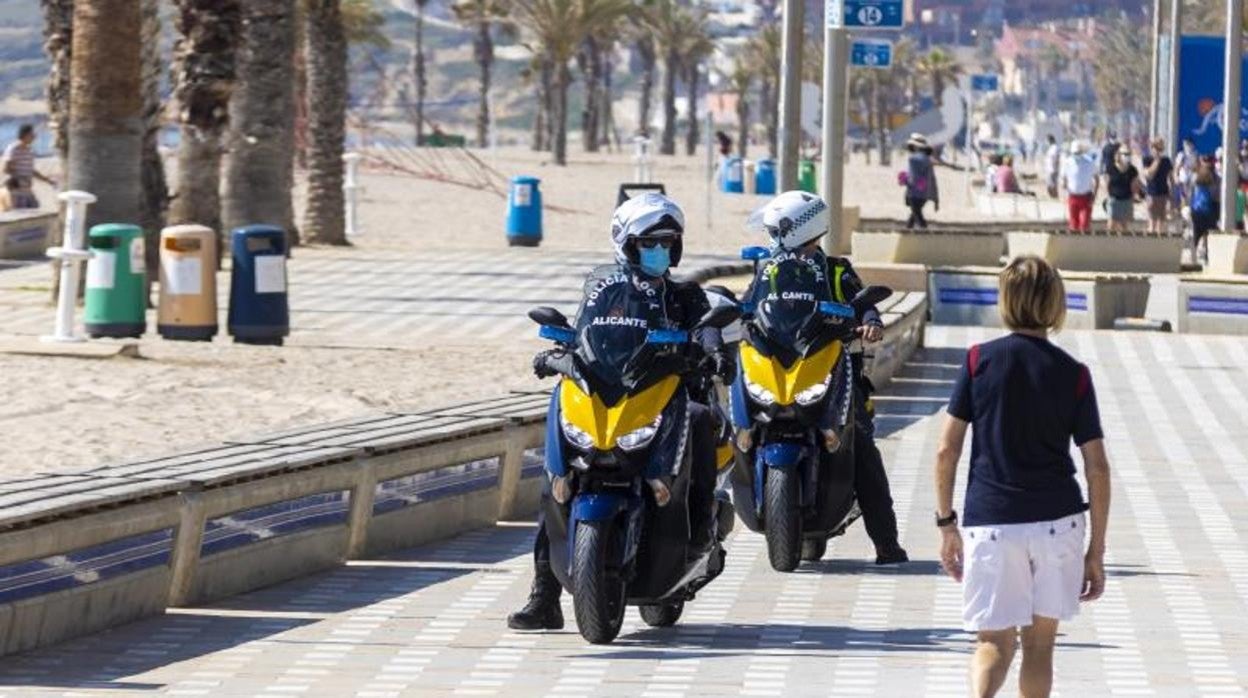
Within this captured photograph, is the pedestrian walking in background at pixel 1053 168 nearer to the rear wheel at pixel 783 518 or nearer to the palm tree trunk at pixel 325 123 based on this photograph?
the palm tree trunk at pixel 325 123

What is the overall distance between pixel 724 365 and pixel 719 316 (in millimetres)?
358

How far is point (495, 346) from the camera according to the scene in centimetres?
2544

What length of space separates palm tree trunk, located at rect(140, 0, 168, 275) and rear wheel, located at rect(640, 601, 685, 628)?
1897 cm

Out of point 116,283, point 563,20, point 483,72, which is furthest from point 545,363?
point 483,72

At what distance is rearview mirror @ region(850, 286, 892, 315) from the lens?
12875mm

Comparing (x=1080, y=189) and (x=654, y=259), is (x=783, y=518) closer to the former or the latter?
(x=654, y=259)

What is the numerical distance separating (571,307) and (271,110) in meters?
6.18

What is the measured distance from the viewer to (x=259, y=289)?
24641 mm

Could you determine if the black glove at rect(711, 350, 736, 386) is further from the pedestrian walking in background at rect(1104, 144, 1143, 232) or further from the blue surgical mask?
the pedestrian walking in background at rect(1104, 144, 1143, 232)

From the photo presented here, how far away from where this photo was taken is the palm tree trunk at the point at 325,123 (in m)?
42.0

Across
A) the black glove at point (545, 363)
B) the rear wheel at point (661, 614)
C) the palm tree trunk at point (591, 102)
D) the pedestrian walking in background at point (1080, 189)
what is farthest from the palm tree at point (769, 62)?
the black glove at point (545, 363)

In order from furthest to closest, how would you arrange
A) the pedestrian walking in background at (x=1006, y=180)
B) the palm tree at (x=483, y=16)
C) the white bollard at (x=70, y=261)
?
the palm tree at (x=483, y=16), the pedestrian walking in background at (x=1006, y=180), the white bollard at (x=70, y=261)

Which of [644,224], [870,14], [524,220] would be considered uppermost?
[870,14]

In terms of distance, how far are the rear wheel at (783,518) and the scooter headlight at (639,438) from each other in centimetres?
214
